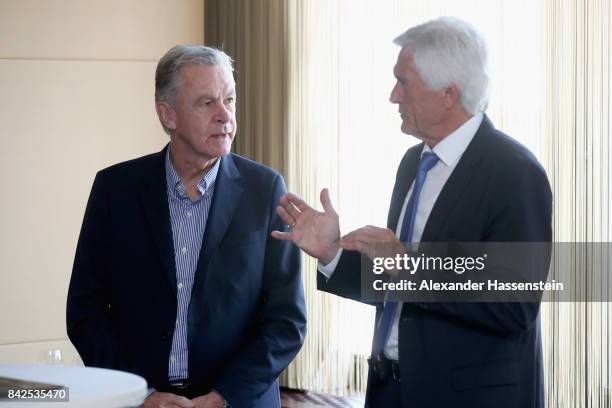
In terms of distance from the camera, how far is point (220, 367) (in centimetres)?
258

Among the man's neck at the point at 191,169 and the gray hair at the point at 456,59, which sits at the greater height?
the gray hair at the point at 456,59

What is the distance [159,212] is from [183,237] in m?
0.10

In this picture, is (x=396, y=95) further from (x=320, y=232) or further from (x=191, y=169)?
(x=191, y=169)

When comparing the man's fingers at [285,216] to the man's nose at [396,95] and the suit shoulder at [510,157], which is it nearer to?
the man's nose at [396,95]

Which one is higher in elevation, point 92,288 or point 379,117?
point 379,117

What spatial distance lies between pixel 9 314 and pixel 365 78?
2.53 metres

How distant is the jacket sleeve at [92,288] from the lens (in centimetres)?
264

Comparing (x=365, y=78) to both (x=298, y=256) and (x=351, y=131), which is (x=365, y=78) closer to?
(x=351, y=131)

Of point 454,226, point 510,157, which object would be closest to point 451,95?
point 510,157

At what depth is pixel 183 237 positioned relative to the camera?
8.61ft

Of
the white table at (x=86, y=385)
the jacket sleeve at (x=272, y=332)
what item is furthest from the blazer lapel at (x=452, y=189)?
the white table at (x=86, y=385)

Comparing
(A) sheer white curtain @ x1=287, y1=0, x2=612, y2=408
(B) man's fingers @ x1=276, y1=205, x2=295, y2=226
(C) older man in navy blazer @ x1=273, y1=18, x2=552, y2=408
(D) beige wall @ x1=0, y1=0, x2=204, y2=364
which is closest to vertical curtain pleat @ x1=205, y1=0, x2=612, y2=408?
(A) sheer white curtain @ x1=287, y1=0, x2=612, y2=408

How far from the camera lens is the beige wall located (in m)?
5.37

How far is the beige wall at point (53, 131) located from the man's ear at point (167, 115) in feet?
9.63
